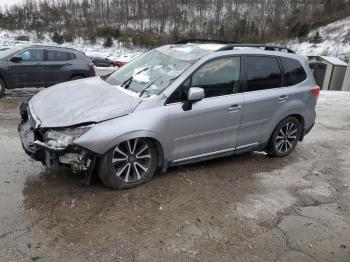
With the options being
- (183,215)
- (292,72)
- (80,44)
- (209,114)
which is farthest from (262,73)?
(80,44)

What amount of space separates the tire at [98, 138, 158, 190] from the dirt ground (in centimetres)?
14

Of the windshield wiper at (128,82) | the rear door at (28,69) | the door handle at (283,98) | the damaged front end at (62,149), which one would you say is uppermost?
the windshield wiper at (128,82)

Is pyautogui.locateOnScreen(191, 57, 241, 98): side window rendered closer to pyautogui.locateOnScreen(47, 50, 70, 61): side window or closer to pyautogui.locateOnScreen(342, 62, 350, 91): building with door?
pyautogui.locateOnScreen(47, 50, 70, 61): side window

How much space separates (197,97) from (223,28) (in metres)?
56.5

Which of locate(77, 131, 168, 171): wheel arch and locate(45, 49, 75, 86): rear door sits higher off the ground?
locate(77, 131, 168, 171): wheel arch

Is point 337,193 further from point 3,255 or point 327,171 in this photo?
point 3,255

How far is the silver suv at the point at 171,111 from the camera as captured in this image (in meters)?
4.46

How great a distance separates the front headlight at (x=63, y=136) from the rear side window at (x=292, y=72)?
3342 millimetres

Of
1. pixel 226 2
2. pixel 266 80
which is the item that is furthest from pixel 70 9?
pixel 266 80

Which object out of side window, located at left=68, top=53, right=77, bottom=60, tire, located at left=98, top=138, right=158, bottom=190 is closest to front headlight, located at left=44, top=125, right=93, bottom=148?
tire, located at left=98, top=138, right=158, bottom=190

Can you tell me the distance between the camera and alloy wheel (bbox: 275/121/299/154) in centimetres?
645

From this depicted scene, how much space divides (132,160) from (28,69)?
834 centimetres

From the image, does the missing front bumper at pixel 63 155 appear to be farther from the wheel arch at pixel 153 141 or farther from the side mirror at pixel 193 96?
the side mirror at pixel 193 96

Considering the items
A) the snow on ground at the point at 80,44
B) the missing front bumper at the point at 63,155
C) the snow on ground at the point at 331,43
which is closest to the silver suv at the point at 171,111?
the missing front bumper at the point at 63,155
